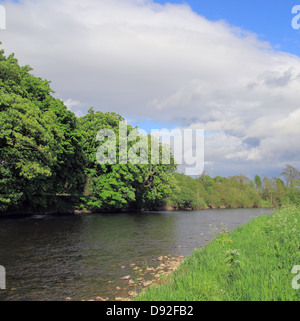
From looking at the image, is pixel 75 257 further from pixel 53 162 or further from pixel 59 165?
pixel 59 165

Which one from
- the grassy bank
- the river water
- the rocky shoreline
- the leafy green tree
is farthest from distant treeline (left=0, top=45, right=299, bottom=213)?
the grassy bank

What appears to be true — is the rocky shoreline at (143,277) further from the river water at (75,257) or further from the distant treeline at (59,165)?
the distant treeline at (59,165)

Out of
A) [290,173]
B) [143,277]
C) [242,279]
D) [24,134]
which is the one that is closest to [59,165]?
[24,134]

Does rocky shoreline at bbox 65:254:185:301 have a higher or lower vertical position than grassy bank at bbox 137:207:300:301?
lower

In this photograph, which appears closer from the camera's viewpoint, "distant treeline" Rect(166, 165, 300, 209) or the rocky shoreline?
the rocky shoreline

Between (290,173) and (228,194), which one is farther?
(228,194)

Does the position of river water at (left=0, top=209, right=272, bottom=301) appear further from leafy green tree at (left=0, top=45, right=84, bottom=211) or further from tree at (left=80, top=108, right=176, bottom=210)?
tree at (left=80, top=108, right=176, bottom=210)

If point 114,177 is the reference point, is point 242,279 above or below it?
below

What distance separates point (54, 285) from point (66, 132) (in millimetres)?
30043

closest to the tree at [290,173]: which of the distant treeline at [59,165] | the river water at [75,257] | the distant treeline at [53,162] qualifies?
the distant treeline at [59,165]

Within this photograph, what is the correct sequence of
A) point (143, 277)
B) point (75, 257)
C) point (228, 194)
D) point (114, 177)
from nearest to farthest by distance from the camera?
1. point (143, 277)
2. point (75, 257)
3. point (114, 177)
4. point (228, 194)
